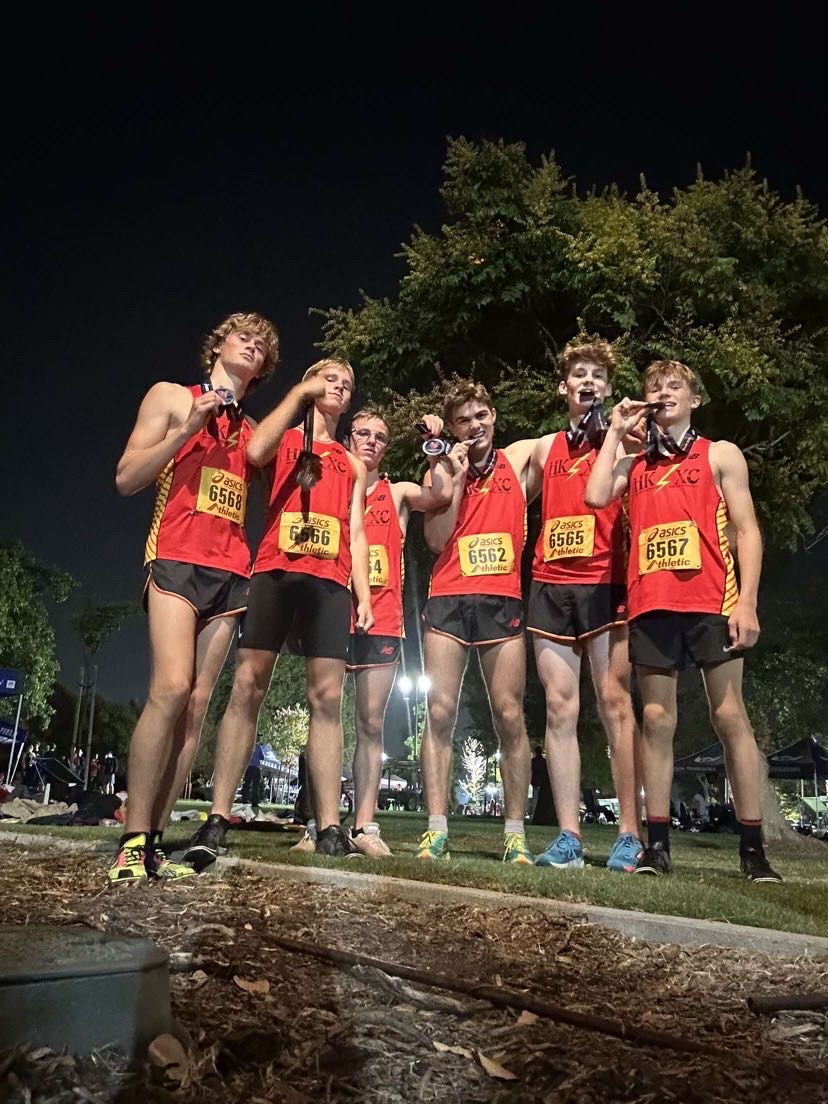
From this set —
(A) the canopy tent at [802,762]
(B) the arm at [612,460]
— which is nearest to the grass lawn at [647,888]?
(B) the arm at [612,460]

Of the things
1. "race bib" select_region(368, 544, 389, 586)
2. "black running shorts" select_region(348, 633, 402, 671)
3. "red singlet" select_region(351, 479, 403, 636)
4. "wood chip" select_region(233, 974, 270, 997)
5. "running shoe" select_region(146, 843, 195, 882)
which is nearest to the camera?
"wood chip" select_region(233, 974, 270, 997)

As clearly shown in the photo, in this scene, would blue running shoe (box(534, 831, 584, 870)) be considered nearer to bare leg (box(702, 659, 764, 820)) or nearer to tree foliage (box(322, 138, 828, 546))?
bare leg (box(702, 659, 764, 820))

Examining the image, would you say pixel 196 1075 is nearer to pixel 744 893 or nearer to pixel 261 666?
pixel 744 893

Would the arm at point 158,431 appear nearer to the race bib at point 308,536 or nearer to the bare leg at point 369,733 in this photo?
the race bib at point 308,536

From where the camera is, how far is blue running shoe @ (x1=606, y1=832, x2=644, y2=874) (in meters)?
5.13

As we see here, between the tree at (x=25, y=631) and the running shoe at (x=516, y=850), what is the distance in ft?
114

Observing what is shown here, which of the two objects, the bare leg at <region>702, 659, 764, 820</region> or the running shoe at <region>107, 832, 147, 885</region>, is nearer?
the running shoe at <region>107, 832, 147, 885</region>

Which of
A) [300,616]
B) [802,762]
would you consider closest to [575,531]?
[300,616]

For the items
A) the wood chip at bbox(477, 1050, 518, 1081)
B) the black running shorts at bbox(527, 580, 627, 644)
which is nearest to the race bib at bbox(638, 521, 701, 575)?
the black running shorts at bbox(527, 580, 627, 644)

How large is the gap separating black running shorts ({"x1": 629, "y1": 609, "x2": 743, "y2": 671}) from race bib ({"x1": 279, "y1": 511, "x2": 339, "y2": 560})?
172 centimetres

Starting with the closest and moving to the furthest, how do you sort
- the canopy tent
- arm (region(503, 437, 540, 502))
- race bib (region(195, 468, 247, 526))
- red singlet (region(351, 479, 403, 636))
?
race bib (region(195, 468, 247, 526)) < arm (region(503, 437, 540, 502)) < red singlet (region(351, 479, 403, 636)) < the canopy tent

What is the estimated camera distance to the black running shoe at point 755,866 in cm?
479

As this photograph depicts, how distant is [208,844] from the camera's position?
474 cm

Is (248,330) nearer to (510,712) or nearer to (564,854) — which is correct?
(510,712)
